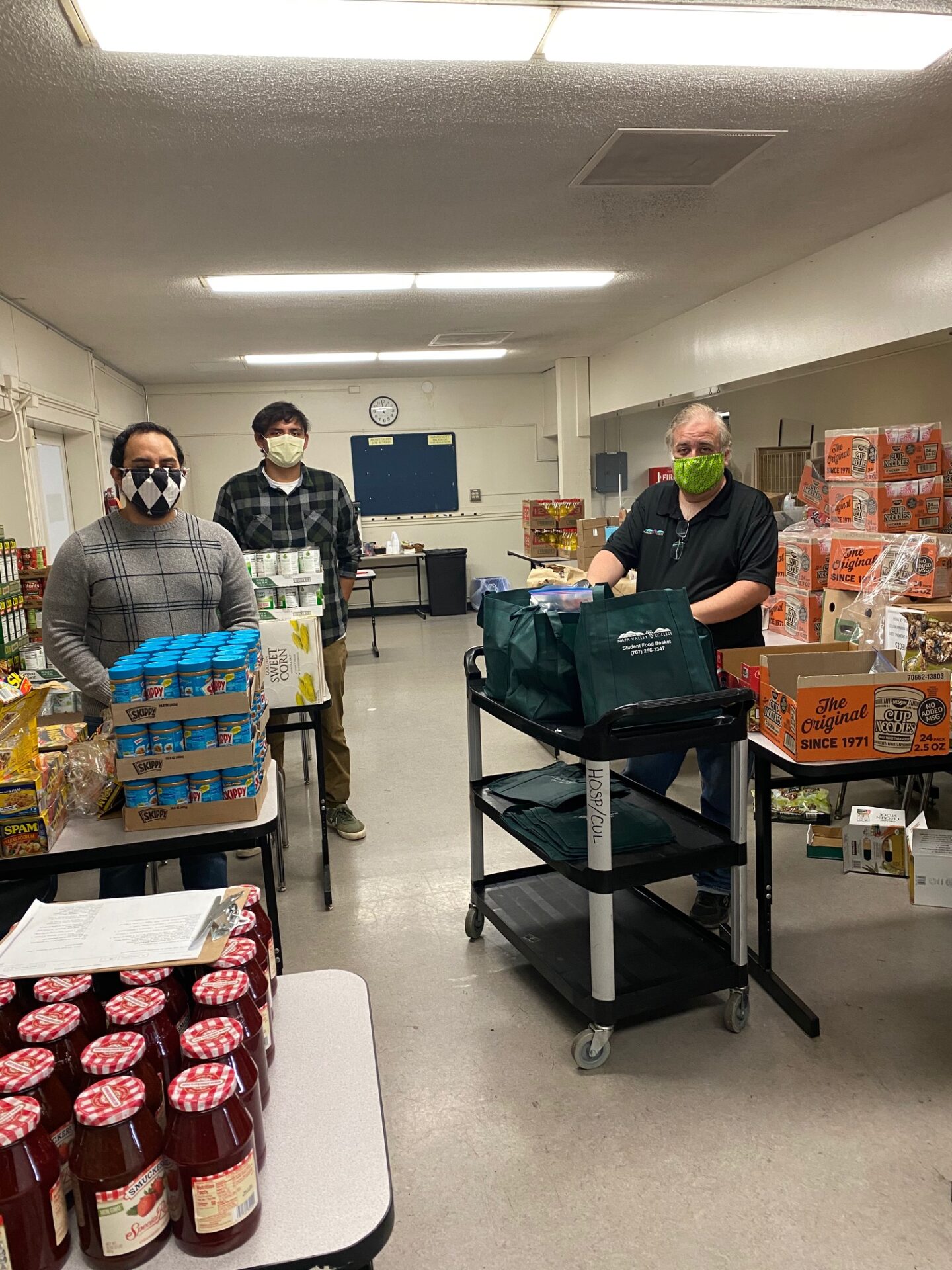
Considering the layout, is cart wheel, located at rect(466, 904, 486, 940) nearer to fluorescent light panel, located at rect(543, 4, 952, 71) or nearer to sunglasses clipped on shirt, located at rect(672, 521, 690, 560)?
sunglasses clipped on shirt, located at rect(672, 521, 690, 560)

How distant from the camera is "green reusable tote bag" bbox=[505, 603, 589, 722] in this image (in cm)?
212

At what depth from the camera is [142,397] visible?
971 cm

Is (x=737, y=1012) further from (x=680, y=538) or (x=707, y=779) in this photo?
(x=680, y=538)

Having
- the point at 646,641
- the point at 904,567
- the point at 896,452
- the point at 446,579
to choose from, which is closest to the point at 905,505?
the point at 896,452

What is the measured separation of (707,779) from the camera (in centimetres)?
269

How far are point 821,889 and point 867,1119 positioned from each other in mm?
1160

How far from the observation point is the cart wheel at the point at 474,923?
2775 mm

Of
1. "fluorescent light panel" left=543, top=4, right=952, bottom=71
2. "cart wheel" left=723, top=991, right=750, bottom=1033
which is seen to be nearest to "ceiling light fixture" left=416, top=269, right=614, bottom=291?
"fluorescent light panel" left=543, top=4, right=952, bottom=71

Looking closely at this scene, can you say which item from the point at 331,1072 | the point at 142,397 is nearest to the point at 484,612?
the point at 331,1072

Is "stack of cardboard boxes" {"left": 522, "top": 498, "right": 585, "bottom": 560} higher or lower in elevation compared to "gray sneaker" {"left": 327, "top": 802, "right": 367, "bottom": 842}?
higher

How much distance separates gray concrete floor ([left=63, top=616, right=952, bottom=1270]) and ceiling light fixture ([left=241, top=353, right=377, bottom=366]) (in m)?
6.09

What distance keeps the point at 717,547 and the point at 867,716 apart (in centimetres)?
82

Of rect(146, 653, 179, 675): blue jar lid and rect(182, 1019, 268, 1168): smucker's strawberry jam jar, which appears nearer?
rect(182, 1019, 268, 1168): smucker's strawberry jam jar

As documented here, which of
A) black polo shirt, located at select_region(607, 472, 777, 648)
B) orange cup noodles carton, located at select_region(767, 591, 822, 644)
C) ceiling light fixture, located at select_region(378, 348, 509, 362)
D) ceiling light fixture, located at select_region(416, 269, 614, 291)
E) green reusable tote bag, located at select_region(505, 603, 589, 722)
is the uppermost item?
ceiling light fixture, located at select_region(378, 348, 509, 362)
